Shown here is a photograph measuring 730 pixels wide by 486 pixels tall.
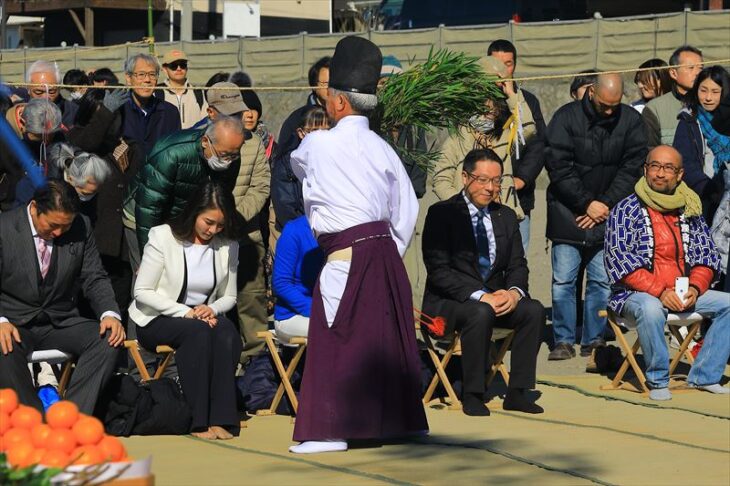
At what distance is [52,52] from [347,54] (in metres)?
19.1

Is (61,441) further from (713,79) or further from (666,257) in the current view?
(713,79)

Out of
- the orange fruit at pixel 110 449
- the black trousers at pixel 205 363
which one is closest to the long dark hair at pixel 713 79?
the black trousers at pixel 205 363

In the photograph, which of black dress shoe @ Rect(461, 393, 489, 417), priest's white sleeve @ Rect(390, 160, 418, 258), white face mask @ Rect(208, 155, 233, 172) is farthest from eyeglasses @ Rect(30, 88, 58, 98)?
black dress shoe @ Rect(461, 393, 489, 417)

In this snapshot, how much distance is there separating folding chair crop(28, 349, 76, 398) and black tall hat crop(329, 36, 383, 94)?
6.47ft

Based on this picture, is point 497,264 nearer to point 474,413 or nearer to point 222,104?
point 474,413

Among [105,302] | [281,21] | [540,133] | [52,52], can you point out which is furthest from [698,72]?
[281,21]

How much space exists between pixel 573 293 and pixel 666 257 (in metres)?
0.94

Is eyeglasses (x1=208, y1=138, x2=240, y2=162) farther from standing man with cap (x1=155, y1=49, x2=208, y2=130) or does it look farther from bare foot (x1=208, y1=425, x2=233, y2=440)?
standing man with cap (x1=155, y1=49, x2=208, y2=130)

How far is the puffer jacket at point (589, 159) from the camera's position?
10.0m

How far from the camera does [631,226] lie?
30.5 feet

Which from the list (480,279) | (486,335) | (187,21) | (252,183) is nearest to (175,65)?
(252,183)

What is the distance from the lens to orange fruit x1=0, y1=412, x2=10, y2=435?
14.7ft

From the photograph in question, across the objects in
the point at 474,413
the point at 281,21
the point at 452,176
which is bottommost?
the point at 474,413

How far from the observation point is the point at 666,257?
9320mm
